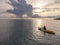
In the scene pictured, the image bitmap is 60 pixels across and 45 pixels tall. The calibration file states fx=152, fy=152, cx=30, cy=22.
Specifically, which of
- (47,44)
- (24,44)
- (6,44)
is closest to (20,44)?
(24,44)

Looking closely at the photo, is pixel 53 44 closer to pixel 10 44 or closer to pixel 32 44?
pixel 32 44

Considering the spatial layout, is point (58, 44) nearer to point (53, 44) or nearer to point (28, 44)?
point (53, 44)

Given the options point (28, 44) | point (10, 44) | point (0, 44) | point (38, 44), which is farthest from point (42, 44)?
point (0, 44)

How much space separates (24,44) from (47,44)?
864 centimetres

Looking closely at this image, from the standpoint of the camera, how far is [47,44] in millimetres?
55688

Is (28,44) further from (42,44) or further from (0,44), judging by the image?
(0,44)

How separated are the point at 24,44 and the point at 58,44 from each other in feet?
41.5

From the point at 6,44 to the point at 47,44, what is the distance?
15144 mm

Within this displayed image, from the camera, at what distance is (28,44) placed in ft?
187

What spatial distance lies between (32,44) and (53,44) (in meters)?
7.79

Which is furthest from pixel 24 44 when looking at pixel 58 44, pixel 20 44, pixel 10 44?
pixel 58 44

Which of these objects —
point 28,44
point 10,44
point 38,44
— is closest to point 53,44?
point 38,44

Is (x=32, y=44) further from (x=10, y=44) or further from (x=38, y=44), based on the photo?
(x=10, y=44)

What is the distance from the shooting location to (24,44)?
188ft
